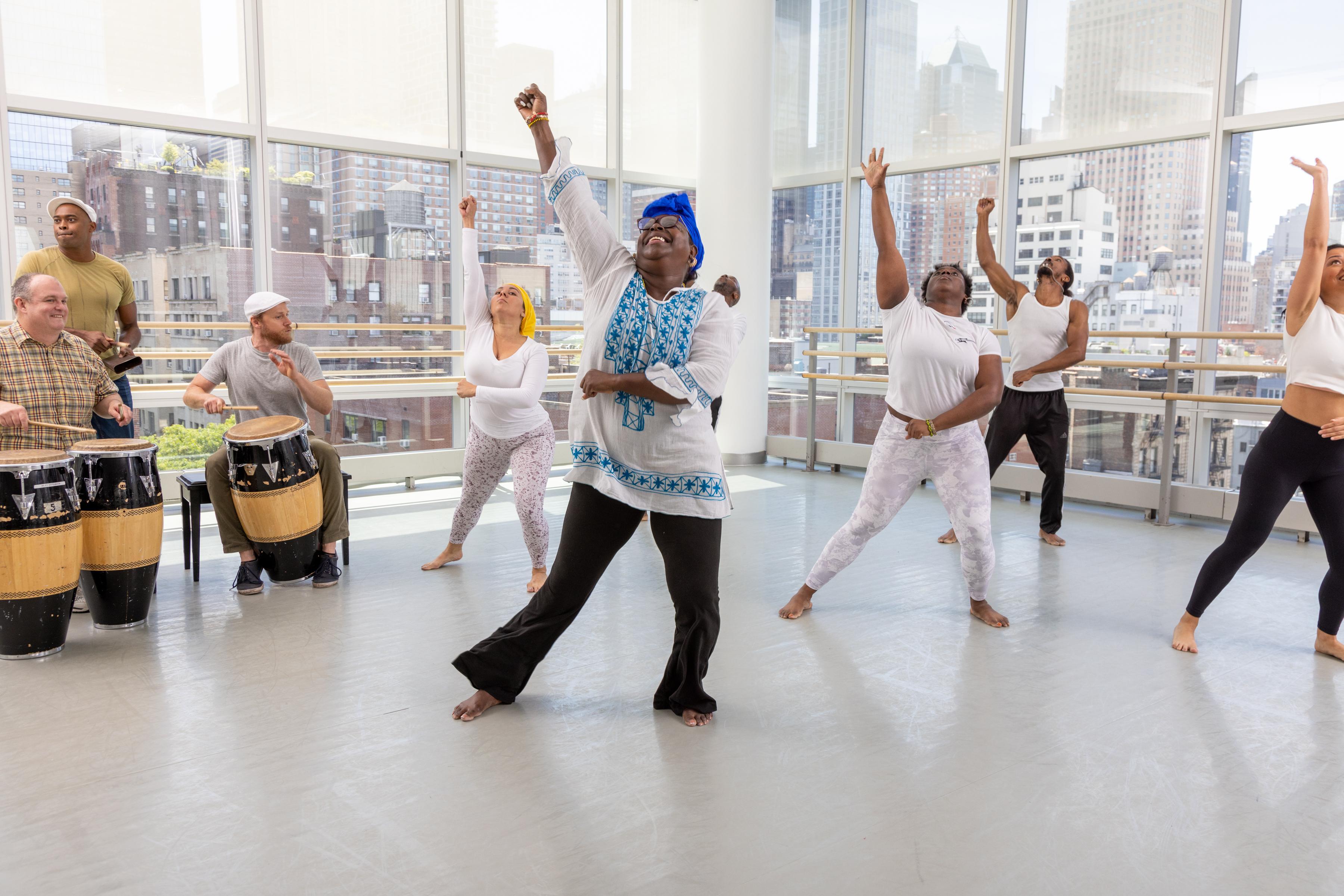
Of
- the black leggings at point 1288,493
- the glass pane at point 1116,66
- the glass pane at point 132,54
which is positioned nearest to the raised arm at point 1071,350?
the glass pane at point 1116,66

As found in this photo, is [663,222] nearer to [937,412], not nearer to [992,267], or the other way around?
[937,412]

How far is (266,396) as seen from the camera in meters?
4.35

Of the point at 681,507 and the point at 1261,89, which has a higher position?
the point at 1261,89

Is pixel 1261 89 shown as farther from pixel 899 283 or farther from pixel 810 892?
pixel 810 892

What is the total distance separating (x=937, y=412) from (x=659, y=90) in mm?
5635

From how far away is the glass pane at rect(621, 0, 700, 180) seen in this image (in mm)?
8195

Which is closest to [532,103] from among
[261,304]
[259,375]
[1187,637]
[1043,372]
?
[261,304]

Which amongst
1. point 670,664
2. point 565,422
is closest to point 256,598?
point 670,664

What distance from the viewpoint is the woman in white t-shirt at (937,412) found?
3652mm

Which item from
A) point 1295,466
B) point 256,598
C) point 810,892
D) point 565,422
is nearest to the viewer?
point 810,892

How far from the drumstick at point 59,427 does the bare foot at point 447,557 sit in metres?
1.54

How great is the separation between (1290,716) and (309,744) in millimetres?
2913

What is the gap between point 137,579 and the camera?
368cm

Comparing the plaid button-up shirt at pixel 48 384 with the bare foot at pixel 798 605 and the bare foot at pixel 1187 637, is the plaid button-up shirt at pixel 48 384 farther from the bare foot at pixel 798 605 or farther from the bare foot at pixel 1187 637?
the bare foot at pixel 1187 637
